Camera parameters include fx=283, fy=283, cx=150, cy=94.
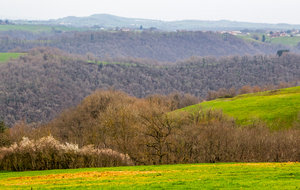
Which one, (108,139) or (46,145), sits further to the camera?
(108,139)

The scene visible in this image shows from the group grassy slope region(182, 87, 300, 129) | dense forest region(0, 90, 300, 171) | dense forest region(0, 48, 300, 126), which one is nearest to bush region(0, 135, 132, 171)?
dense forest region(0, 90, 300, 171)

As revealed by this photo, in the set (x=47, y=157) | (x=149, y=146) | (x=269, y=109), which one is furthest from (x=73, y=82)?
(x=47, y=157)

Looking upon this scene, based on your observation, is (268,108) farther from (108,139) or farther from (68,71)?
(68,71)

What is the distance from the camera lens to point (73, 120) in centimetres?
7238

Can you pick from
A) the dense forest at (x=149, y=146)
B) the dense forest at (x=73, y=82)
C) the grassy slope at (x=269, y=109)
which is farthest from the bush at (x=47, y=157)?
the dense forest at (x=73, y=82)

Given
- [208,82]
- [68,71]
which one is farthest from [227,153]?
[68,71]

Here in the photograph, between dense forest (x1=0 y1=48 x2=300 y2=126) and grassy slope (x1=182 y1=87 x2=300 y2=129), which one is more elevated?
grassy slope (x1=182 y1=87 x2=300 y2=129)

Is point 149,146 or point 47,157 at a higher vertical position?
Result: point 47,157

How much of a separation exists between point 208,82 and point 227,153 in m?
151

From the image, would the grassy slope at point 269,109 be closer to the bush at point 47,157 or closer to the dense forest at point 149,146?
the dense forest at point 149,146

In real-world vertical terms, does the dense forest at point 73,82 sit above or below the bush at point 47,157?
below

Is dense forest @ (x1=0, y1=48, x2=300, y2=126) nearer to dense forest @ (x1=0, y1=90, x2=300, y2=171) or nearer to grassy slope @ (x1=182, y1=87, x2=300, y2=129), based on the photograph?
dense forest @ (x1=0, y1=90, x2=300, y2=171)

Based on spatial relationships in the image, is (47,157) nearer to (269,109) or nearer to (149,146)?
(149,146)

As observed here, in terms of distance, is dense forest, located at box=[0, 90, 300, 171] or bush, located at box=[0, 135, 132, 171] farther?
dense forest, located at box=[0, 90, 300, 171]
